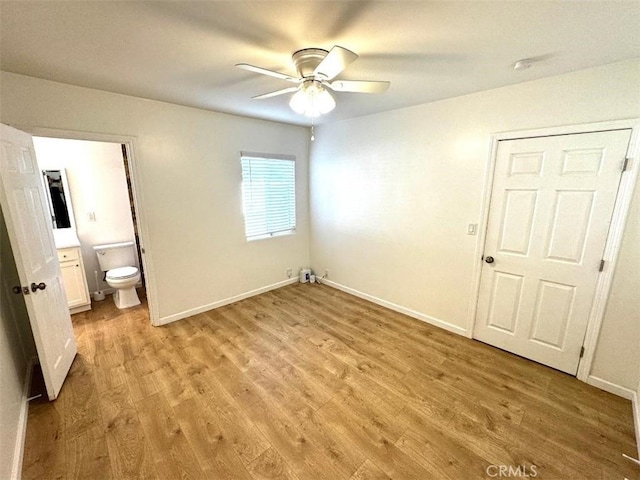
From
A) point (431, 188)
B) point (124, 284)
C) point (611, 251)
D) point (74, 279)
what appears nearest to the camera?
point (611, 251)

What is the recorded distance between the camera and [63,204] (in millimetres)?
3479

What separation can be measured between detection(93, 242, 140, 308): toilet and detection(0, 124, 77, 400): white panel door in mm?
1016

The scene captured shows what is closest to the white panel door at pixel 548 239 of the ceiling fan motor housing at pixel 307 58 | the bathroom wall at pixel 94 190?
the ceiling fan motor housing at pixel 307 58

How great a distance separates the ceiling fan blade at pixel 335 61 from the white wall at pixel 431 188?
1.78 meters

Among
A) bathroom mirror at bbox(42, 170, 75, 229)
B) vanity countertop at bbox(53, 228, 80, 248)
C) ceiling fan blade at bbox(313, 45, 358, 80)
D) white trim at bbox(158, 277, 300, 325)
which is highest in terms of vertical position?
ceiling fan blade at bbox(313, 45, 358, 80)

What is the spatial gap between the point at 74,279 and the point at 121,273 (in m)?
0.48

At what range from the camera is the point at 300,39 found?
60.9 inches

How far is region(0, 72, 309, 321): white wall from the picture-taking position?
2.26 meters

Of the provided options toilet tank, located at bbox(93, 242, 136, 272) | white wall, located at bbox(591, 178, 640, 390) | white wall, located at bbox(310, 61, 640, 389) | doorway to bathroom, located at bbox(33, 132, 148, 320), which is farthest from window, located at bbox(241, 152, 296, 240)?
white wall, located at bbox(591, 178, 640, 390)

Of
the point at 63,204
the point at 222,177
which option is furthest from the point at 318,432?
the point at 63,204

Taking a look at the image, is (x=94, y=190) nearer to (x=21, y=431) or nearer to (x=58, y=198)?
(x=58, y=198)

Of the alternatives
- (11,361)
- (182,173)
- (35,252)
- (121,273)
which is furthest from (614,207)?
(121,273)

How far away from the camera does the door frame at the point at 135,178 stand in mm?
2255

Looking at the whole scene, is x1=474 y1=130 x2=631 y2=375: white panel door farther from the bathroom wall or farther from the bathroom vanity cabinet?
the bathroom wall
